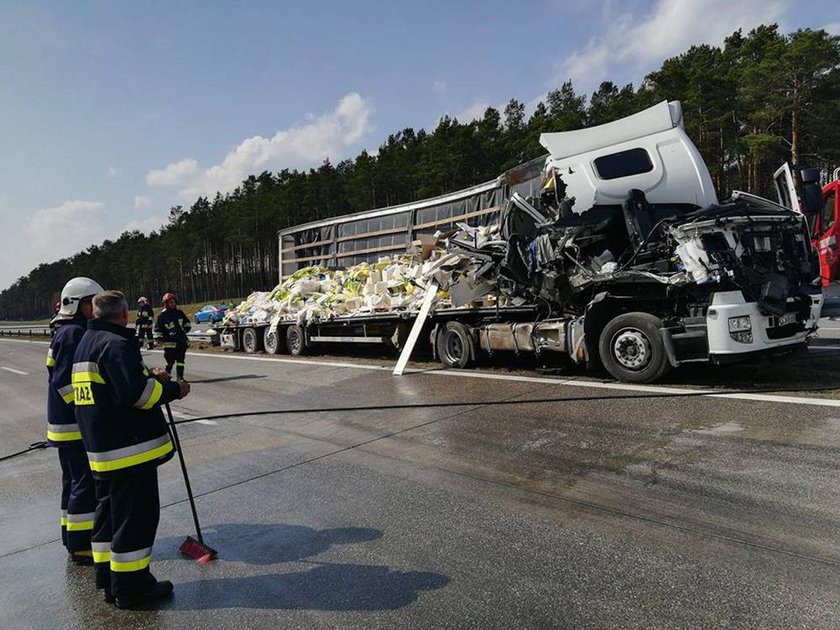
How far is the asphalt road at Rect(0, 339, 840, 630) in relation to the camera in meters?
2.62

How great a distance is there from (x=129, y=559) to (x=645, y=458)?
3.54m

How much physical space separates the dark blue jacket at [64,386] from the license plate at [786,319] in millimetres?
6449

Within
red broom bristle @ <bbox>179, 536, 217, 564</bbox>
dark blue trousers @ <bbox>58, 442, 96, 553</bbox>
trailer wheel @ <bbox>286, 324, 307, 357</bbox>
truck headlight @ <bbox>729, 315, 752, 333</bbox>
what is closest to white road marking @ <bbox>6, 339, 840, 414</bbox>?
truck headlight @ <bbox>729, 315, 752, 333</bbox>

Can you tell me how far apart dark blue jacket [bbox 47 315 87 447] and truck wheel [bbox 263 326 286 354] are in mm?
10978

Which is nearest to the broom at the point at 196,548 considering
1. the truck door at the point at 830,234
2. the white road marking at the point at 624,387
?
the white road marking at the point at 624,387

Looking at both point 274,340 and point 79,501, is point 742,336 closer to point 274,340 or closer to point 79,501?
point 79,501

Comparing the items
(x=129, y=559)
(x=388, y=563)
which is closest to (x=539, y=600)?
(x=388, y=563)

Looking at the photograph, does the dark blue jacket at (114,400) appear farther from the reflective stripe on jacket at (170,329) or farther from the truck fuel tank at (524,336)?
the reflective stripe on jacket at (170,329)

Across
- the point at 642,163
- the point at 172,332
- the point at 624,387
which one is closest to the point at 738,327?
the point at 624,387

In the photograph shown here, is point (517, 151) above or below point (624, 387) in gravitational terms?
above

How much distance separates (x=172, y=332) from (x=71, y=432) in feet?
24.5

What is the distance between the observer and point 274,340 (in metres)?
14.6

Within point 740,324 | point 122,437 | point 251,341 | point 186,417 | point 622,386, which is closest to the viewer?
point 122,437

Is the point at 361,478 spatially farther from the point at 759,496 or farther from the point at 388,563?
the point at 759,496
